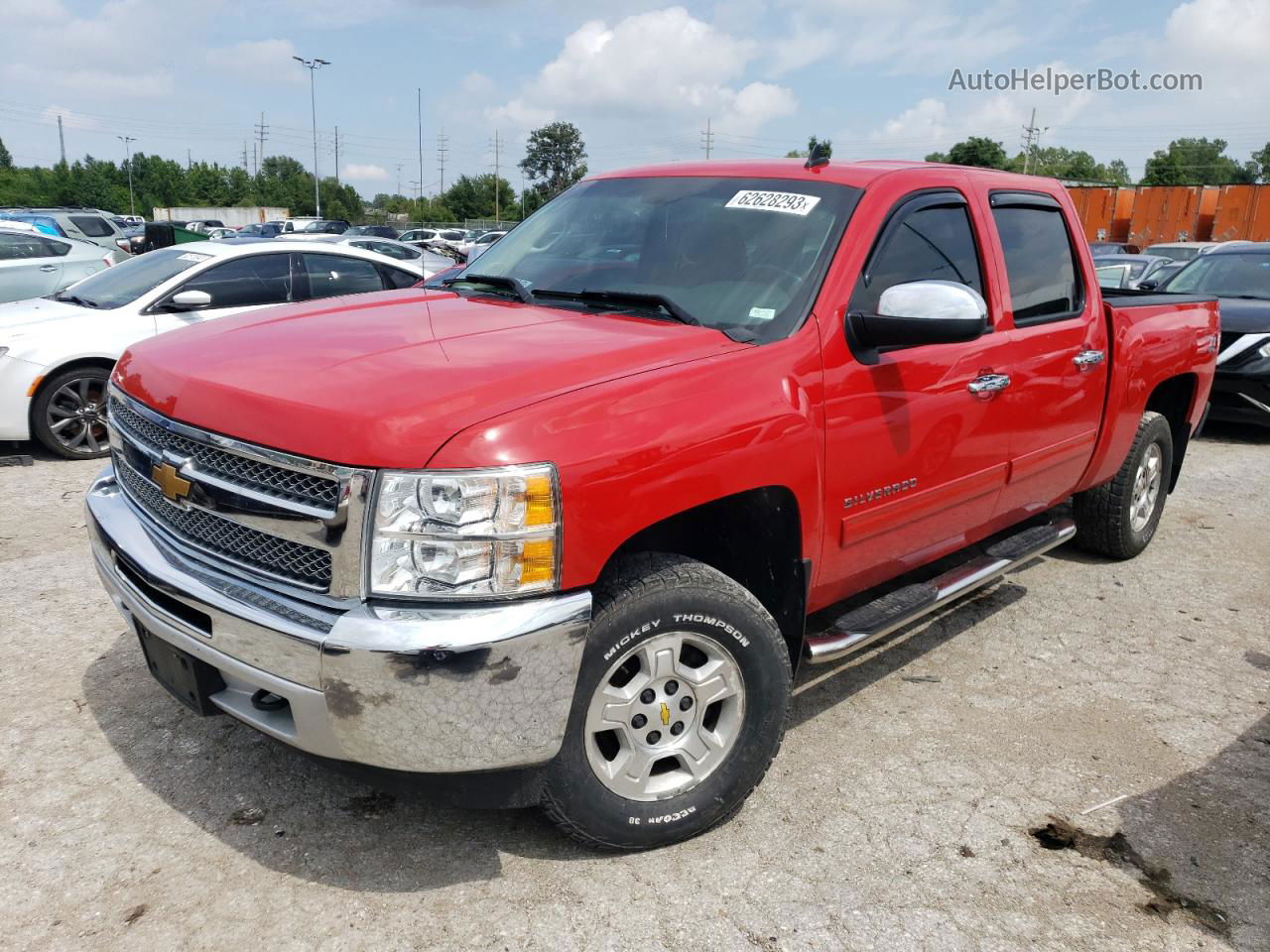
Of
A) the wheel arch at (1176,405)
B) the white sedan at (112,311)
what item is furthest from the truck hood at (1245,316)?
the white sedan at (112,311)

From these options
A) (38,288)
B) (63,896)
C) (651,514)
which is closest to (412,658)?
(651,514)

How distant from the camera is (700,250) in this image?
3.47 meters

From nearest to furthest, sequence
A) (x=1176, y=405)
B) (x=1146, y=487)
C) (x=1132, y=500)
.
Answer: (x=1132, y=500), (x=1146, y=487), (x=1176, y=405)

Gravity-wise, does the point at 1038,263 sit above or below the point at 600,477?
above

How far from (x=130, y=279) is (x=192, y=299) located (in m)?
1.04

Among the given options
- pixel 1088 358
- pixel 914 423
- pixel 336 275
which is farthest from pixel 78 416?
pixel 1088 358

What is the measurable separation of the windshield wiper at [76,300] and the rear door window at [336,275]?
1577 millimetres

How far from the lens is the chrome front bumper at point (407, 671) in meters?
2.28

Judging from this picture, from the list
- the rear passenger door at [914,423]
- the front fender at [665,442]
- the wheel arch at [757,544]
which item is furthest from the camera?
the rear passenger door at [914,423]

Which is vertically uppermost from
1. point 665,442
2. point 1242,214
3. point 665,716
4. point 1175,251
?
point 1242,214

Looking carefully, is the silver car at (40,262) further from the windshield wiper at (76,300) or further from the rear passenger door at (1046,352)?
the rear passenger door at (1046,352)

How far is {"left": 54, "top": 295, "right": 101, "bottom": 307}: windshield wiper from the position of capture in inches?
307

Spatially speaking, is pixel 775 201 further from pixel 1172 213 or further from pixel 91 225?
pixel 1172 213

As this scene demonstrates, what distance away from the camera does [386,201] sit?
136875 millimetres
